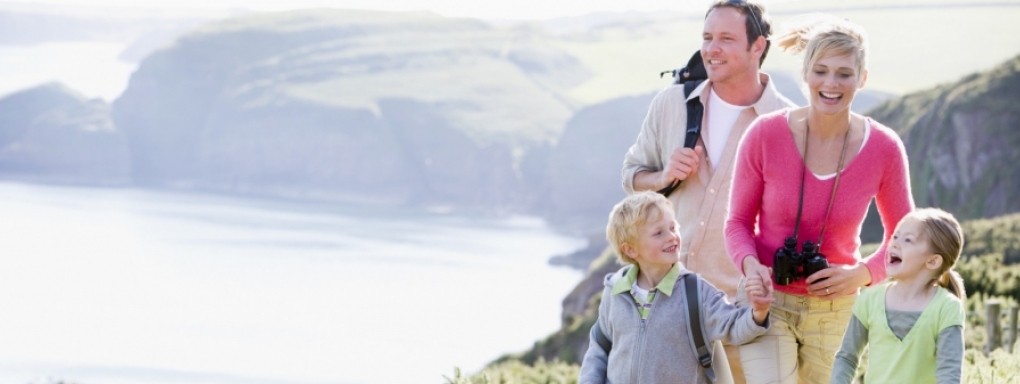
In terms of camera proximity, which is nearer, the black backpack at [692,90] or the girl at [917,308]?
the girl at [917,308]

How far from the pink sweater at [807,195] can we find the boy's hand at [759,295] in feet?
0.54

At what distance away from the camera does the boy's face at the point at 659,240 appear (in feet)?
10.8

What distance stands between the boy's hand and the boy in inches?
2.8

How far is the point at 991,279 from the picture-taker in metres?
13.4

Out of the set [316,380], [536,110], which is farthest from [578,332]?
[536,110]

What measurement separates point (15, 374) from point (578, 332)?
39191mm

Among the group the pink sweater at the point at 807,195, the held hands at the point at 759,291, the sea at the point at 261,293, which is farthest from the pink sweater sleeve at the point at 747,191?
the sea at the point at 261,293

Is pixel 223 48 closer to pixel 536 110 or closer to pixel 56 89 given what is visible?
pixel 56 89

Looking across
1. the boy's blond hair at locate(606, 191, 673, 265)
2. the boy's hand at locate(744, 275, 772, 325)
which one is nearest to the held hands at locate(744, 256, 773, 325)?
the boy's hand at locate(744, 275, 772, 325)

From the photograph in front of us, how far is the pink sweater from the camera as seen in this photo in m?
3.29

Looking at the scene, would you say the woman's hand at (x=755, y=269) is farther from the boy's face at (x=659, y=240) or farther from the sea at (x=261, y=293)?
the sea at (x=261, y=293)

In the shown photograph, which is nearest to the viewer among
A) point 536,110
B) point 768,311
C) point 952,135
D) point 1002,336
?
point 768,311

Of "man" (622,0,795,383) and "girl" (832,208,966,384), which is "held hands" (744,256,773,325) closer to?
"girl" (832,208,966,384)

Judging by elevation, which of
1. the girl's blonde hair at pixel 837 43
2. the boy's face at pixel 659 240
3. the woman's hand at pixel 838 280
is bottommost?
the woman's hand at pixel 838 280
